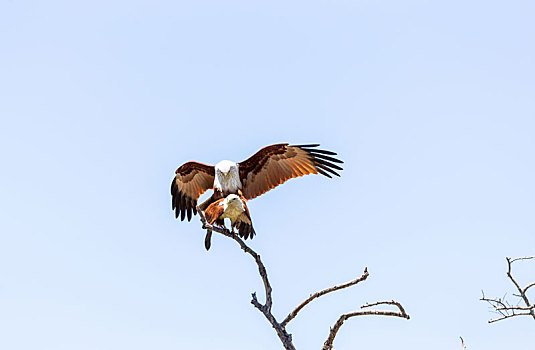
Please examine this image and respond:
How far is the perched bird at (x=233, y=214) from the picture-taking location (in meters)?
9.53

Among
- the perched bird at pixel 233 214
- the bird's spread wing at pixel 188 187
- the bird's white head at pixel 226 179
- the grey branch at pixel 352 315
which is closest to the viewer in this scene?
the grey branch at pixel 352 315

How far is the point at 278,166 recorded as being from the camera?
36.8 feet

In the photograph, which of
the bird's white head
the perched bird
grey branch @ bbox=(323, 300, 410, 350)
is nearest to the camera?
grey branch @ bbox=(323, 300, 410, 350)

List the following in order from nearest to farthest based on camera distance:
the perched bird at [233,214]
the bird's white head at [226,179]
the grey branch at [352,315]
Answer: the grey branch at [352,315]
the perched bird at [233,214]
the bird's white head at [226,179]

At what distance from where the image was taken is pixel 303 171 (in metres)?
11.4

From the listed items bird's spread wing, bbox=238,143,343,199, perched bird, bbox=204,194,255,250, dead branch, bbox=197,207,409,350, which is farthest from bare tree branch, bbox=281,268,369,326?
bird's spread wing, bbox=238,143,343,199

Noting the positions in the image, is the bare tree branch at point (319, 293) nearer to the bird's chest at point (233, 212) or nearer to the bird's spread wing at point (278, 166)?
the bird's chest at point (233, 212)

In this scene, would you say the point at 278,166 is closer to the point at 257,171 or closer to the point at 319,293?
the point at 257,171

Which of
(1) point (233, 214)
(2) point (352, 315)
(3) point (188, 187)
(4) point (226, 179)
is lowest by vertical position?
(2) point (352, 315)

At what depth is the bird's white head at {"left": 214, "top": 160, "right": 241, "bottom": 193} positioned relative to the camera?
33.6 feet

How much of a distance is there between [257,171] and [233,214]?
1.61 m

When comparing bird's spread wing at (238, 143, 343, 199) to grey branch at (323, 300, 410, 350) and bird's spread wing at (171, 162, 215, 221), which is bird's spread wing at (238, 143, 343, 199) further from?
grey branch at (323, 300, 410, 350)

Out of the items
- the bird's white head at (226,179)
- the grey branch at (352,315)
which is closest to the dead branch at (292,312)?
the grey branch at (352,315)

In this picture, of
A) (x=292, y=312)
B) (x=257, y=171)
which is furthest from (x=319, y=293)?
(x=257, y=171)
